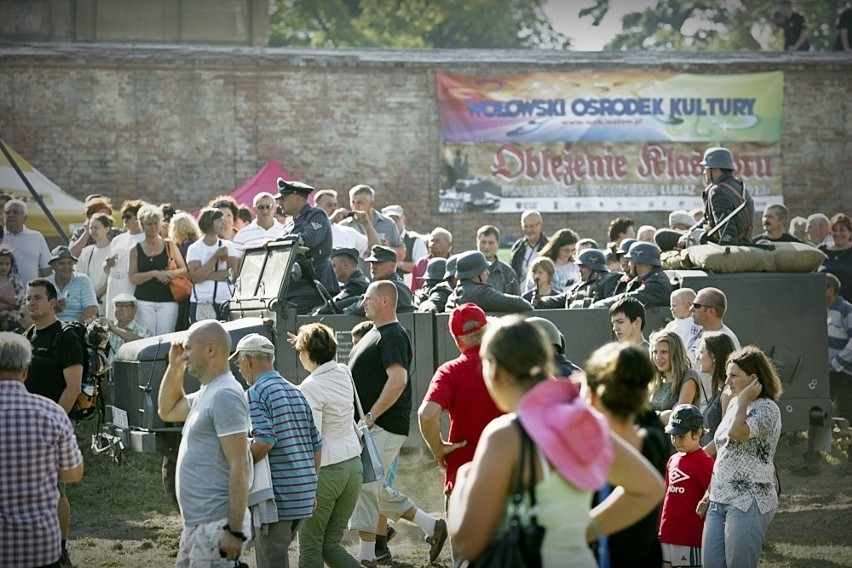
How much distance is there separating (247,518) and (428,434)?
1.20m

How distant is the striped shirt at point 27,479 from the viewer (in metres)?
6.42

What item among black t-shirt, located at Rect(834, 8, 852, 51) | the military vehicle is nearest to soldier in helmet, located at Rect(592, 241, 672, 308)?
the military vehicle

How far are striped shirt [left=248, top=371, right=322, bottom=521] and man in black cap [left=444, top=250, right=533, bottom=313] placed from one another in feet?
12.8

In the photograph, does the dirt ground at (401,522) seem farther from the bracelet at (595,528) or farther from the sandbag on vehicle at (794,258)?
the bracelet at (595,528)

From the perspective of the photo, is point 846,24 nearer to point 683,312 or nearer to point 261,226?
point 261,226

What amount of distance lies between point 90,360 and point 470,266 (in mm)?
3313

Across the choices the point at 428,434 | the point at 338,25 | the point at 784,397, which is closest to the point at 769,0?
the point at 338,25

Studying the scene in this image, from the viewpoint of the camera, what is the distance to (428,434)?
7.73m

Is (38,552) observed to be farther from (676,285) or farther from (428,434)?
(676,285)

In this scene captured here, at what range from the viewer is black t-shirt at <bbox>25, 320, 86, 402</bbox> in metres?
10.4

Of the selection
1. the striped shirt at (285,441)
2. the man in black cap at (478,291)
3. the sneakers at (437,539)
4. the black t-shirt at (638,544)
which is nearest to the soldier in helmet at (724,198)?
the man in black cap at (478,291)

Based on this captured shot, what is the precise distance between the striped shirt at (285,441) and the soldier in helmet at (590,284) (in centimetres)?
522

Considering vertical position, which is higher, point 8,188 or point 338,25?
point 338,25

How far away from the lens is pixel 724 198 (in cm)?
1282
